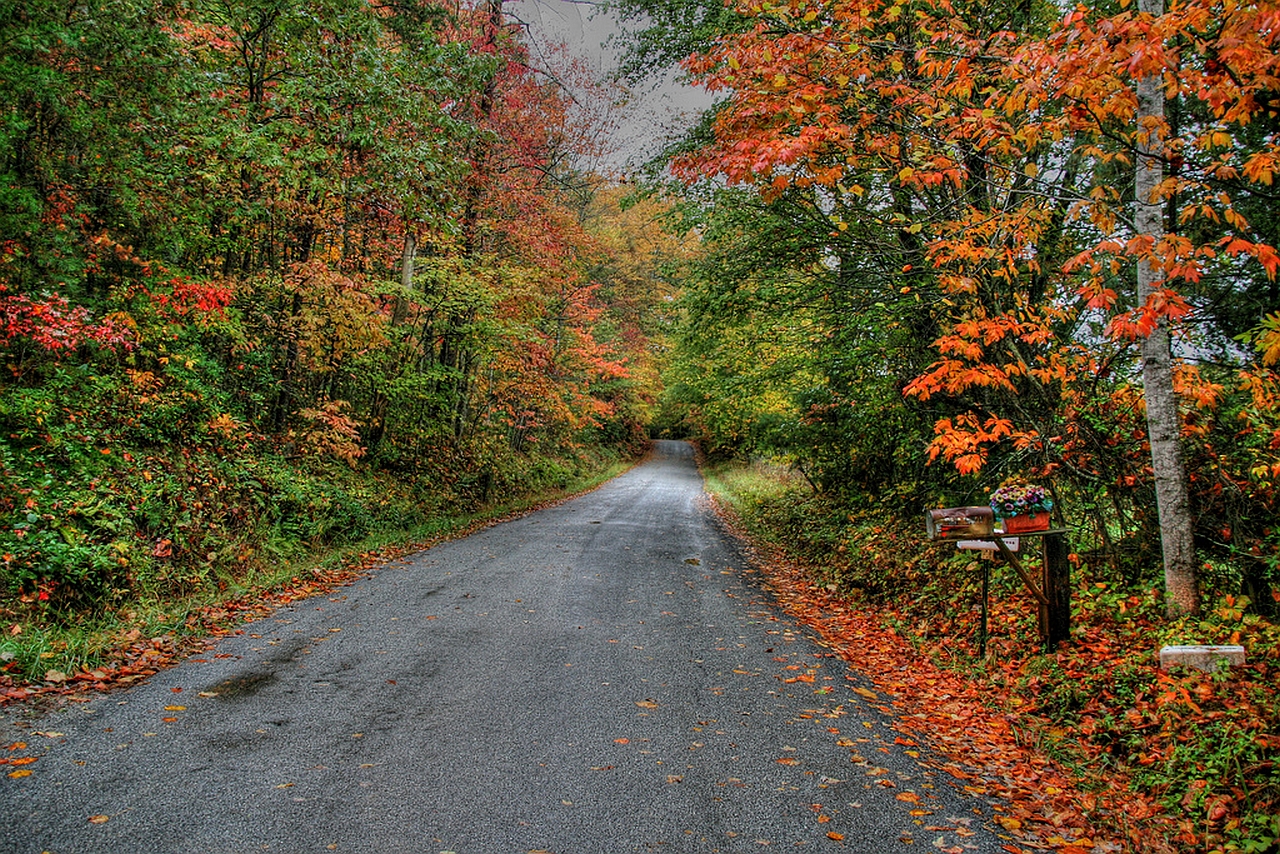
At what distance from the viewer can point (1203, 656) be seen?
402 centimetres

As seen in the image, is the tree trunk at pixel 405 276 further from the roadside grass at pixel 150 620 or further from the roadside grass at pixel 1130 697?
the roadside grass at pixel 1130 697

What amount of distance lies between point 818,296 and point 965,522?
183 inches

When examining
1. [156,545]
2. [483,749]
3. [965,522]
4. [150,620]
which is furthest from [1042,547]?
[156,545]

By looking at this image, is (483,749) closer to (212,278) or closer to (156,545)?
(156,545)

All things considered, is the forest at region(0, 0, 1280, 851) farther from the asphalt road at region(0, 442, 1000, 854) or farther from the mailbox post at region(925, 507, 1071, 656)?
the asphalt road at region(0, 442, 1000, 854)

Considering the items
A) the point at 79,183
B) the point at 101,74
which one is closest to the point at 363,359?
the point at 79,183

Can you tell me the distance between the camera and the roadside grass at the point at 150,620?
4.24 m

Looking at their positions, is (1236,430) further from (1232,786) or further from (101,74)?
(101,74)

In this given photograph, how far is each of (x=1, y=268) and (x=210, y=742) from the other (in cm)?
519

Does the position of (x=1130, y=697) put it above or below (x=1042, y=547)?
below

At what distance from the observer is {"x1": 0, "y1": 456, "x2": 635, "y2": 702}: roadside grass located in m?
4.24

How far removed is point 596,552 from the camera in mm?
9789

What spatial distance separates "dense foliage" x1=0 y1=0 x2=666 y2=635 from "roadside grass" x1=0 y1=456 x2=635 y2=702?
103 millimetres

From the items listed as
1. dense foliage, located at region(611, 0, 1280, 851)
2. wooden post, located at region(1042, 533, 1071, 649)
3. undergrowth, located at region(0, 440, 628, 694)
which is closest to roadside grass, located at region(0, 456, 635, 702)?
undergrowth, located at region(0, 440, 628, 694)
